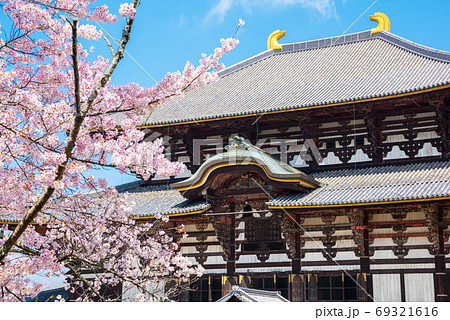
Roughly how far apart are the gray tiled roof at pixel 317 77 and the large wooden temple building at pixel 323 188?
104 mm

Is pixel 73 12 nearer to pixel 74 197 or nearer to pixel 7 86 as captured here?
pixel 7 86

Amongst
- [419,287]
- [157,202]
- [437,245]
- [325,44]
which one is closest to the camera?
[437,245]

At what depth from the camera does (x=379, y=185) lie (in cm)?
1619

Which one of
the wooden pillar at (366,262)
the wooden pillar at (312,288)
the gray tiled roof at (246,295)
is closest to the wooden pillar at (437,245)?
the wooden pillar at (366,262)

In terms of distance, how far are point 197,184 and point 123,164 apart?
9.31m

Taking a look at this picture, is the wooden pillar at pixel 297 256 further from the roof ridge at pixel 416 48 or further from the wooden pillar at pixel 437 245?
the roof ridge at pixel 416 48

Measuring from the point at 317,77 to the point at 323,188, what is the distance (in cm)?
629

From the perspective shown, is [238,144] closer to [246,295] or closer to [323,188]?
[323,188]

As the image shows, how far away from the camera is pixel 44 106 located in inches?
310

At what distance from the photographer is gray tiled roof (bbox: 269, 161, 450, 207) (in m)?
15.0

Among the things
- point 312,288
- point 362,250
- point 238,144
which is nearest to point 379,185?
point 362,250

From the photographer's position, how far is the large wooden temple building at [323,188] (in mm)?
15906

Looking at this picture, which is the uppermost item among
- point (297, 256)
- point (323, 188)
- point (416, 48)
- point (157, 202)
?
point (416, 48)

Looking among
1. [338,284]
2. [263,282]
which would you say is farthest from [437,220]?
[263,282]
